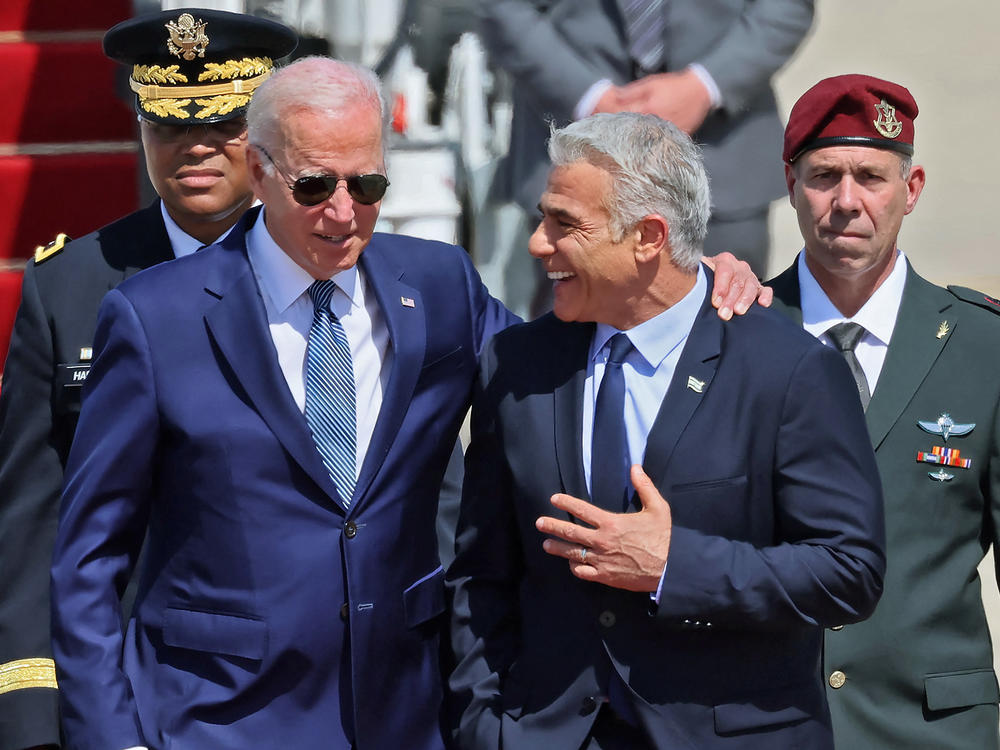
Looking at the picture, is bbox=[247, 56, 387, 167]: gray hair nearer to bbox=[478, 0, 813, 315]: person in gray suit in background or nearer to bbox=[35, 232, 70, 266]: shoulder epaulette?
bbox=[35, 232, 70, 266]: shoulder epaulette

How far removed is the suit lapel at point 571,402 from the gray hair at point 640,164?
0.77ft

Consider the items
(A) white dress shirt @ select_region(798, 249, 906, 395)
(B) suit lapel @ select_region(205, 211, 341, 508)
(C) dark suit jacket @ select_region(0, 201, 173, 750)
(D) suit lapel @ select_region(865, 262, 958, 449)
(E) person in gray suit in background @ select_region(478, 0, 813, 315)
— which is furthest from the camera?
(E) person in gray suit in background @ select_region(478, 0, 813, 315)

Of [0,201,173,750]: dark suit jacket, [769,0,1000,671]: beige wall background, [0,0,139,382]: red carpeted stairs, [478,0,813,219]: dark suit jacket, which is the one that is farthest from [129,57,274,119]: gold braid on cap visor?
[769,0,1000,671]: beige wall background

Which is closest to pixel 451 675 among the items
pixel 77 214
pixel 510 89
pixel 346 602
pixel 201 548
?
pixel 346 602

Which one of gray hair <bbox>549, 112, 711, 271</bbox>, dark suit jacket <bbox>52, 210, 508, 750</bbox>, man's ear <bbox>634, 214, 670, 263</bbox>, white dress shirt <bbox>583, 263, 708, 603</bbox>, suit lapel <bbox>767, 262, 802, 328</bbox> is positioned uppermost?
gray hair <bbox>549, 112, 711, 271</bbox>

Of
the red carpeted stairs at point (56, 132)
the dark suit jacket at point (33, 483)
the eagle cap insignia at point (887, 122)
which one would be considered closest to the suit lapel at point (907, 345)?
the eagle cap insignia at point (887, 122)

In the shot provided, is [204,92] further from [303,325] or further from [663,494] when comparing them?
[663,494]

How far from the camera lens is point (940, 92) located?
20.3 ft

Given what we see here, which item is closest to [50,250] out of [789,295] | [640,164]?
[640,164]

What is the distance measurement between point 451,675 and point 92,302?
1.09 m

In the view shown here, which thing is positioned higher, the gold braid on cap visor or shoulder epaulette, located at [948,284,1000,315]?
the gold braid on cap visor

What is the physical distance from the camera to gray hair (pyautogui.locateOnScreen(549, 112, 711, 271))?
2.92 m

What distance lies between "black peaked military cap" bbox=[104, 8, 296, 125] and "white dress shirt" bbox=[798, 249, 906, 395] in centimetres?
129

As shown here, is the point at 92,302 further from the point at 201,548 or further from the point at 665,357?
the point at 665,357
